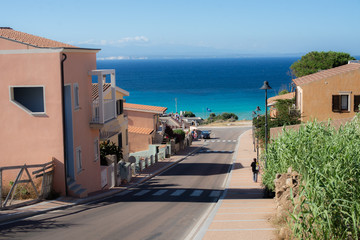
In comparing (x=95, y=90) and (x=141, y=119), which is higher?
(x=95, y=90)

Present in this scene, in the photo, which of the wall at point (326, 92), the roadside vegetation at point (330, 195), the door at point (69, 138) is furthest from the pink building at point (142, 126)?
the roadside vegetation at point (330, 195)

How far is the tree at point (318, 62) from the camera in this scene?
7556 centimetres

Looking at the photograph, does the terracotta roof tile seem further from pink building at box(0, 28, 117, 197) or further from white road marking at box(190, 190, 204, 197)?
white road marking at box(190, 190, 204, 197)

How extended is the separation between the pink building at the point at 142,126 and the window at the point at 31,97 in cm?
2690

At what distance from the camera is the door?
19.1 m

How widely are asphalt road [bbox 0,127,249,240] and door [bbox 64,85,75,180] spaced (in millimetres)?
1948

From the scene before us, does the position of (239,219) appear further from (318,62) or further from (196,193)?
(318,62)

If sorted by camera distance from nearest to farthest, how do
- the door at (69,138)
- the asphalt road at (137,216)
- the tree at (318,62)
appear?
the asphalt road at (137,216) < the door at (69,138) < the tree at (318,62)

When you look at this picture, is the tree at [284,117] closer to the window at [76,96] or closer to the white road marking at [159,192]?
the white road marking at [159,192]

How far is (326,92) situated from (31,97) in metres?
23.2

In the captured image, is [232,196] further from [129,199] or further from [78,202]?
[78,202]

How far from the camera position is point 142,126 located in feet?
161

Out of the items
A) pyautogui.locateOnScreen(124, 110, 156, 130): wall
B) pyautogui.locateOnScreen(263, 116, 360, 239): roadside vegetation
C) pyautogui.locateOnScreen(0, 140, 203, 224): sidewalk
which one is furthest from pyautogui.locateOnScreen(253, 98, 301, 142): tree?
pyautogui.locateOnScreen(263, 116, 360, 239): roadside vegetation

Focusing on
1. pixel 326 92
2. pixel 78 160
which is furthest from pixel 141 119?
pixel 78 160
